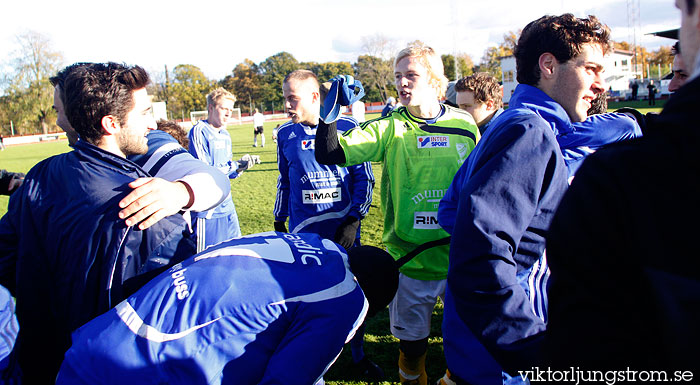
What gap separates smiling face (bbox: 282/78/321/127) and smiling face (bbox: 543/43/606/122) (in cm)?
242

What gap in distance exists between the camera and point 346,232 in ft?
11.9

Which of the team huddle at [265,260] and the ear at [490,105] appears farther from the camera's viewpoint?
the ear at [490,105]

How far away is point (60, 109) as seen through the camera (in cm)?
226

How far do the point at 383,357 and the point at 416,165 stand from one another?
1751mm

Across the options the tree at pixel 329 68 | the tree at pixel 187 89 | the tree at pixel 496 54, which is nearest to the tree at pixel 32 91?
the tree at pixel 187 89

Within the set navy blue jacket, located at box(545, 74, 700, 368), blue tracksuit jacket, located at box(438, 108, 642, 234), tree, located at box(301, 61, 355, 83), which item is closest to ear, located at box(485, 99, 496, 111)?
blue tracksuit jacket, located at box(438, 108, 642, 234)

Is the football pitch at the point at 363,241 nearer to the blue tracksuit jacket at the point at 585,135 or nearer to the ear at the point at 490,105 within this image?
the blue tracksuit jacket at the point at 585,135

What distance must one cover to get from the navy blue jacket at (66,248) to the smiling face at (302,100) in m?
2.23

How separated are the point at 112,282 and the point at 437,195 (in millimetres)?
1933

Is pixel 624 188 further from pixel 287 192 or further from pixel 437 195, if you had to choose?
pixel 287 192

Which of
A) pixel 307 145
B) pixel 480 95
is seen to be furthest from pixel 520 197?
pixel 480 95

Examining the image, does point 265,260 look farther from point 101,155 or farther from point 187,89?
point 187,89

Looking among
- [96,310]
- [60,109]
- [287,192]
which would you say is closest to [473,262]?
[96,310]

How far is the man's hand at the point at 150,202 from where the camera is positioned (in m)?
1.52
